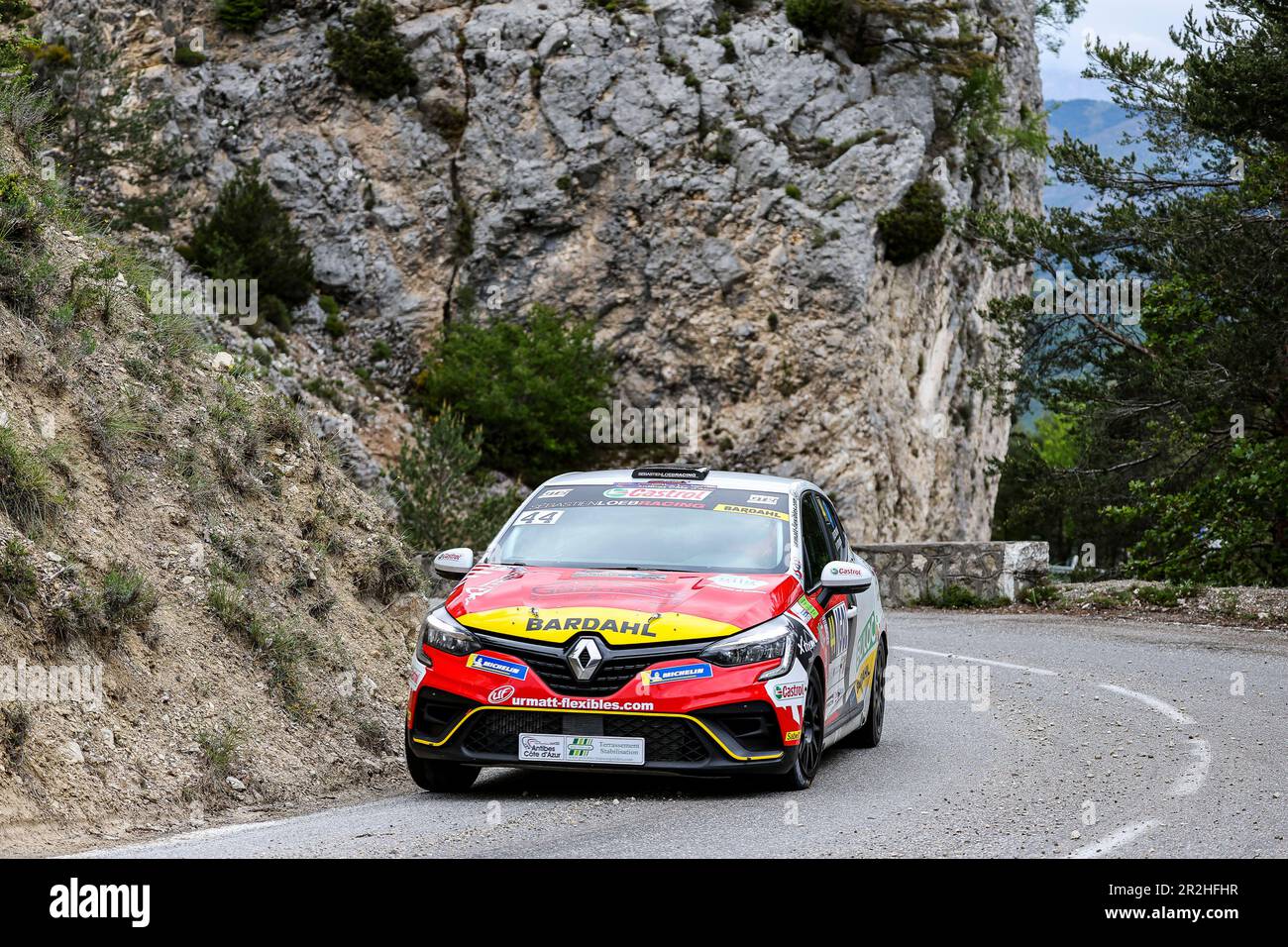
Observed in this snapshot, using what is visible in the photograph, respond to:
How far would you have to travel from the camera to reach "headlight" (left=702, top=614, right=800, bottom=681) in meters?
7.29

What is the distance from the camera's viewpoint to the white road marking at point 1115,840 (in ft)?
19.6

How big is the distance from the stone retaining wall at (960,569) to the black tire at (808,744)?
1682cm

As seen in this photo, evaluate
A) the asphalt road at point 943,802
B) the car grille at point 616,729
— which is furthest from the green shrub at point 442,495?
the car grille at point 616,729

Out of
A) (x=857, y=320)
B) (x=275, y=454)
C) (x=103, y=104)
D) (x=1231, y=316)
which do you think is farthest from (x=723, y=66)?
(x=275, y=454)

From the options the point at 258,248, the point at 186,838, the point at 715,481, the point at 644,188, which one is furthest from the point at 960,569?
the point at 258,248

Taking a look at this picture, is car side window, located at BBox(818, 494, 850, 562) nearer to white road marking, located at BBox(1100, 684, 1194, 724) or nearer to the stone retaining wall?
white road marking, located at BBox(1100, 684, 1194, 724)

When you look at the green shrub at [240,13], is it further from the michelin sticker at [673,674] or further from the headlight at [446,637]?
the michelin sticker at [673,674]

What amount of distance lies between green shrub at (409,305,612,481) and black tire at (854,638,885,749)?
29.0m

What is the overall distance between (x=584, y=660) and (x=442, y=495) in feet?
59.2

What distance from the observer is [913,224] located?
4166cm

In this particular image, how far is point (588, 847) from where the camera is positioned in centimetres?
600

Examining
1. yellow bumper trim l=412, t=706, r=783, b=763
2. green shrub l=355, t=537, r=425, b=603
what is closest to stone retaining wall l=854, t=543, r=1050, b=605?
green shrub l=355, t=537, r=425, b=603

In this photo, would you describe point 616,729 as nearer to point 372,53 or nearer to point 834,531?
point 834,531

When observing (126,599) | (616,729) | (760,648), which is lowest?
(616,729)
